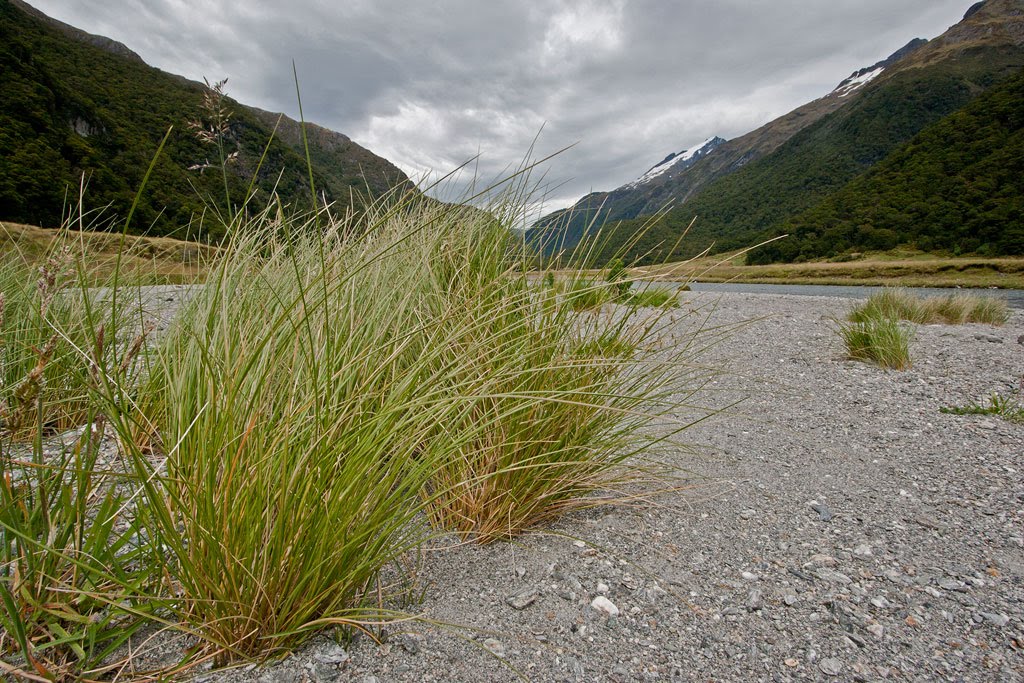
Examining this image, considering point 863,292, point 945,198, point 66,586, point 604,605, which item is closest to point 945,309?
point 604,605

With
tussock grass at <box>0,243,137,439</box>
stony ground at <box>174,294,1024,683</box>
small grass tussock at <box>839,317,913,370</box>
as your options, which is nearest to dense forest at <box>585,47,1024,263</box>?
small grass tussock at <box>839,317,913,370</box>

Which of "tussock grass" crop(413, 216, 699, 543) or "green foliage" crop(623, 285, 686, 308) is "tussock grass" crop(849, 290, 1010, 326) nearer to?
"green foliage" crop(623, 285, 686, 308)

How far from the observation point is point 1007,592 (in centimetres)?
143

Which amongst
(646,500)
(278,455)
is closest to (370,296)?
A: (278,455)

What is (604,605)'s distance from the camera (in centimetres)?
137

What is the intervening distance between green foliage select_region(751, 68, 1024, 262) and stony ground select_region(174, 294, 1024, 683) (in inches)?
1783

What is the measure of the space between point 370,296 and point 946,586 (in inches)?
79.4

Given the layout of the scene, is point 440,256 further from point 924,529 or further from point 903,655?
point 924,529

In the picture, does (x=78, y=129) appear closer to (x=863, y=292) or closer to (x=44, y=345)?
(x=44, y=345)

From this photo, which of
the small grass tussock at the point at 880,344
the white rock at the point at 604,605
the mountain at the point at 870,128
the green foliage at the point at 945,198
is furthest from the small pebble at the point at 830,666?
the mountain at the point at 870,128

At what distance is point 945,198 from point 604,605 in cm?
5775

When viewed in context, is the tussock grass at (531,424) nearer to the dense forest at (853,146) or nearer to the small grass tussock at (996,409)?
the small grass tussock at (996,409)

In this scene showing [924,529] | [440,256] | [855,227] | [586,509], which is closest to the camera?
[924,529]

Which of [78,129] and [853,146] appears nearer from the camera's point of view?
[78,129]
